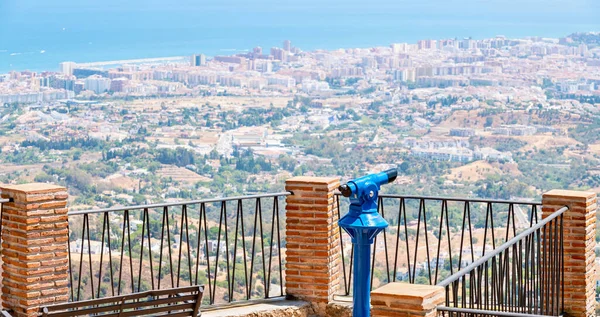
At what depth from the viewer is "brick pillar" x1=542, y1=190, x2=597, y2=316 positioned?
7.79 m

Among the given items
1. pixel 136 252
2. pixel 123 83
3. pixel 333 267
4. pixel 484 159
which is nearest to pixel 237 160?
pixel 484 159

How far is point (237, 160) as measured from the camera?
55.4m

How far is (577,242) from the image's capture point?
25.8 ft

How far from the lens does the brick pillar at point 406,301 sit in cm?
438

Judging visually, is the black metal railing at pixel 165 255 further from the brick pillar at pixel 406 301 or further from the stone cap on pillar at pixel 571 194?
the brick pillar at pixel 406 301

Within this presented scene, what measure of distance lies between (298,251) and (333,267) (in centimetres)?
36

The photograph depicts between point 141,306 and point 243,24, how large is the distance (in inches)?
4505

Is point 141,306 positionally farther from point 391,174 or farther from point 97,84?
point 97,84

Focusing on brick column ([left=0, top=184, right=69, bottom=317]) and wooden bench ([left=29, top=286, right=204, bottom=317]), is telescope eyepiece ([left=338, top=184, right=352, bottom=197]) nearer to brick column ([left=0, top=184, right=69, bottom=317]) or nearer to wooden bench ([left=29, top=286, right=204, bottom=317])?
wooden bench ([left=29, top=286, right=204, bottom=317])

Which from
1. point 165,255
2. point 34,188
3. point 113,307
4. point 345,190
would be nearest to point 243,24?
point 165,255

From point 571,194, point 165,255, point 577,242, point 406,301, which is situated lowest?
point 165,255

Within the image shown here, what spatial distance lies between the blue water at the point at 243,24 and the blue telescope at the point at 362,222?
81.5 m

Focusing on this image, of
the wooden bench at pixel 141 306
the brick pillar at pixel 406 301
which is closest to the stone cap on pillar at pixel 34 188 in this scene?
the wooden bench at pixel 141 306

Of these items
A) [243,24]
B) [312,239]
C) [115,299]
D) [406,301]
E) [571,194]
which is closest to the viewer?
[406,301]
